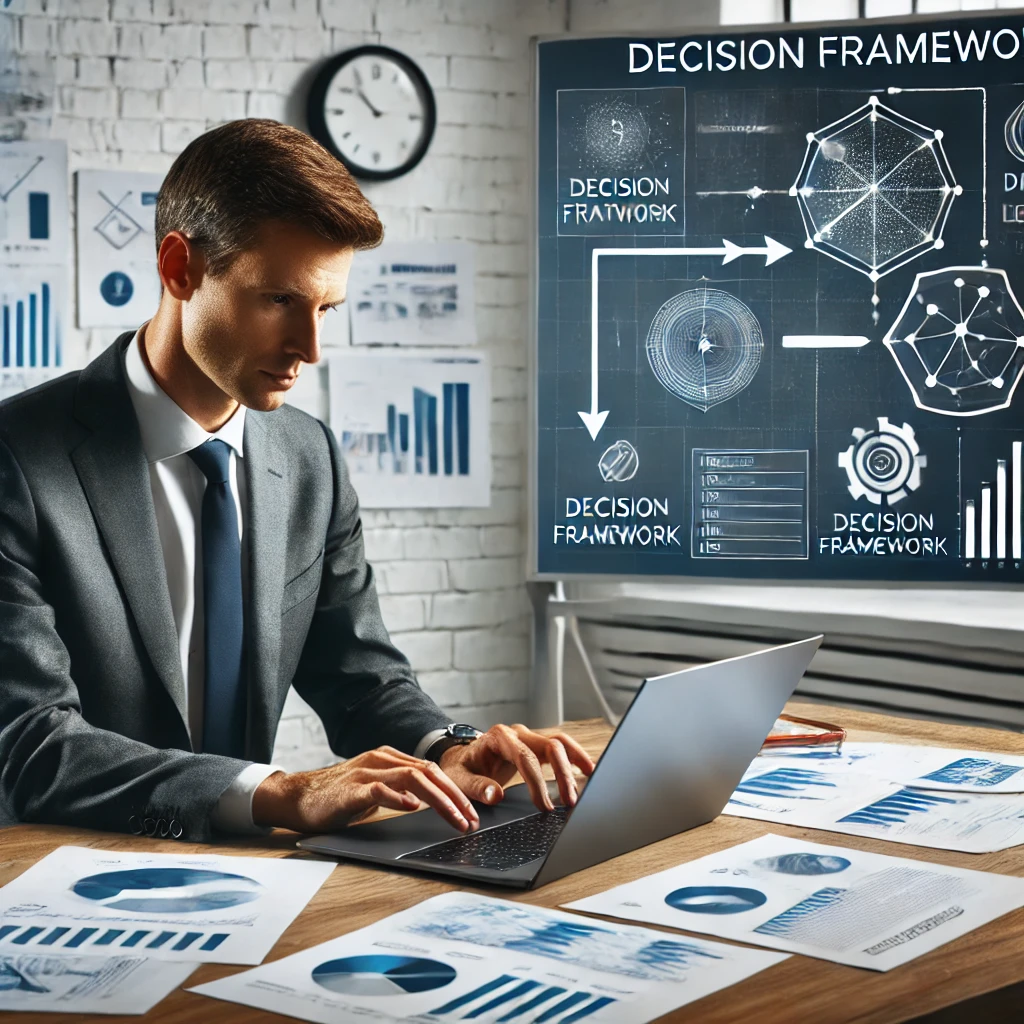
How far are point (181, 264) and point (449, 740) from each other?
62 centimetres

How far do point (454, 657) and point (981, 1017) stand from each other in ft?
9.50

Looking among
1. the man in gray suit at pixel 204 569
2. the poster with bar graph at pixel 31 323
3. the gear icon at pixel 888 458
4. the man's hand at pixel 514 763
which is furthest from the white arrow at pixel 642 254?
the poster with bar graph at pixel 31 323

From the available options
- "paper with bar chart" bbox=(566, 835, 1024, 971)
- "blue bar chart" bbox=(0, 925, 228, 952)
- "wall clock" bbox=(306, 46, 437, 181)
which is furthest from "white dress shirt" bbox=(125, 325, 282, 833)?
"wall clock" bbox=(306, 46, 437, 181)

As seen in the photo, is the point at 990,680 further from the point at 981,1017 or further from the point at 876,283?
the point at 981,1017

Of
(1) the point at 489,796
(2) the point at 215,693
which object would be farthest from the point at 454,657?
(1) the point at 489,796

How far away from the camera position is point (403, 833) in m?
1.28

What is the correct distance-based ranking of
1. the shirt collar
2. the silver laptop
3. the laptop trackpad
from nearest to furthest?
the silver laptop < the laptop trackpad < the shirt collar

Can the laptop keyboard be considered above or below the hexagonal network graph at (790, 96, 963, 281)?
below

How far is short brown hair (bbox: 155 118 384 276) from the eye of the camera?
1.46m

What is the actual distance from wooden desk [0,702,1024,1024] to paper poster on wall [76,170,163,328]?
235 cm

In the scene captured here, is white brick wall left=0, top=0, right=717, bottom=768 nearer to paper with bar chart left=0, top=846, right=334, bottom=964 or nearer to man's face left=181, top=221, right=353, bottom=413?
man's face left=181, top=221, right=353, bottom=413

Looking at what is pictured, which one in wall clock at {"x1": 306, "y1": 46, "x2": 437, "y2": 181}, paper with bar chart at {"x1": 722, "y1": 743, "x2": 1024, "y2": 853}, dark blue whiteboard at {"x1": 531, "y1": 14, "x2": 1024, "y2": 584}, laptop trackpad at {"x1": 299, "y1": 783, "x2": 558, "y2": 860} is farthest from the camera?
wall clock at {"x1": 306, "y1": 46, "x2": 437, "y2": 181}

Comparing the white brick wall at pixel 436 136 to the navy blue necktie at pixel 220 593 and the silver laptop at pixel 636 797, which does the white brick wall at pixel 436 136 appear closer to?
the navy blue necktie at pixel 220 593

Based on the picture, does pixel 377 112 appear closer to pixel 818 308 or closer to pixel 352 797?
pixel 818 308
